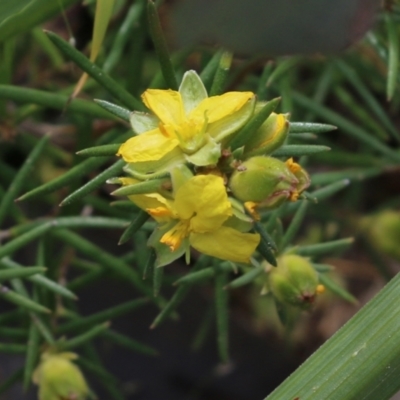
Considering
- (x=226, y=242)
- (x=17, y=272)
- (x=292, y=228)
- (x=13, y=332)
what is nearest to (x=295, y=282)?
(x=292, y=228)

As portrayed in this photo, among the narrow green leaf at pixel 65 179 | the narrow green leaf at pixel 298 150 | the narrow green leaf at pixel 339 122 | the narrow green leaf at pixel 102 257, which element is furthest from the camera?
the narrow green leaf at pixel 339 122

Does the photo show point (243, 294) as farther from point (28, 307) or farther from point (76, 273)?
point (28, 307)

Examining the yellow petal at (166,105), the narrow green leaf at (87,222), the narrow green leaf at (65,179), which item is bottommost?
the narrow green leaf at (87,222)

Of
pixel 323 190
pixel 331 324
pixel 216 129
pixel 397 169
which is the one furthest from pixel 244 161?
pixel 331 324

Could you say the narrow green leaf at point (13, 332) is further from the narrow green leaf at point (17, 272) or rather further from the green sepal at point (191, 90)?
the green sepal at point (191, 90)

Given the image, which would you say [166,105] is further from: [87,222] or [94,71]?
[87,222]

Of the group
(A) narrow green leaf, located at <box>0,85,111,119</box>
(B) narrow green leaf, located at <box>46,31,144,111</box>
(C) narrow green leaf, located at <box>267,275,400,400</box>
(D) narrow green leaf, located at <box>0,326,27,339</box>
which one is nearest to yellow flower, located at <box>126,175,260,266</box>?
(C) narrow green leaf, located at <box>267,275,400,400</box>

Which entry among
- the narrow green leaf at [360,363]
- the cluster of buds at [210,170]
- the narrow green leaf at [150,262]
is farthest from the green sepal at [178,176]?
the narrow green leaf at [360,363]

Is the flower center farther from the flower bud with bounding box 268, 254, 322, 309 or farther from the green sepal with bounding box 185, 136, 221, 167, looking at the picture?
the flower bud with bounding box 268, 254, 322, 309
